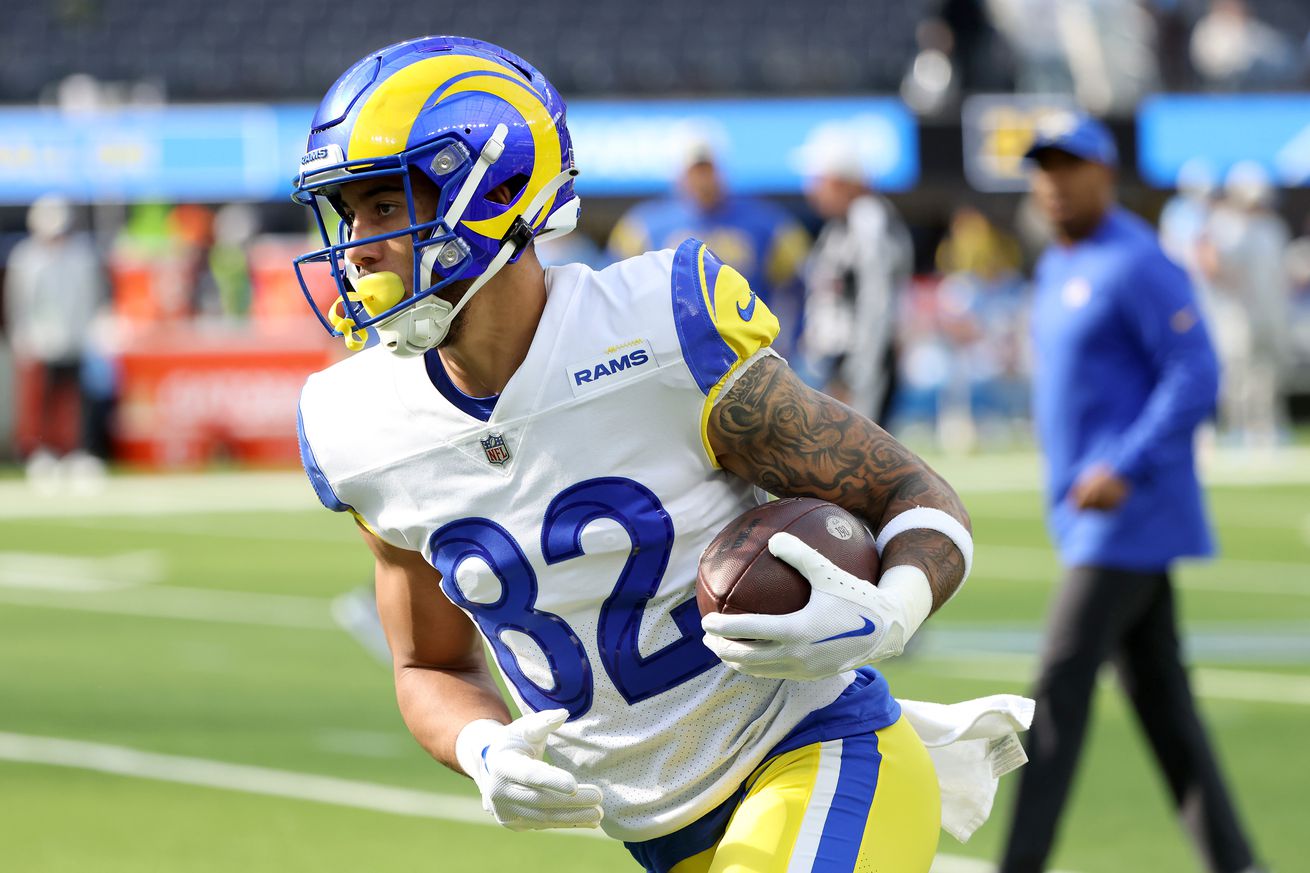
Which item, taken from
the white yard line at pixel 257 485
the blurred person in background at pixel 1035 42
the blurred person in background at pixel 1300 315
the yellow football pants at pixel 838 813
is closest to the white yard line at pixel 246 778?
the yellow football pants at pixel 838 813

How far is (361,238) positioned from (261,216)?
18.2 m

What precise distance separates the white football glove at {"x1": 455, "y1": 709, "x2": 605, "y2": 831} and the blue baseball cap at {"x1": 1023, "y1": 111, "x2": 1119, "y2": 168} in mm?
2800

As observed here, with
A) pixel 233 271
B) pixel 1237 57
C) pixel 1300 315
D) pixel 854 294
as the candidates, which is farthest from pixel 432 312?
pixel 1237 57

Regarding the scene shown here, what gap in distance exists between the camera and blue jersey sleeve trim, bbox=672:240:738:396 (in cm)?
273

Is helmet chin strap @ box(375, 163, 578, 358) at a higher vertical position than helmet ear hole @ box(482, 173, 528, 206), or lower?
lower

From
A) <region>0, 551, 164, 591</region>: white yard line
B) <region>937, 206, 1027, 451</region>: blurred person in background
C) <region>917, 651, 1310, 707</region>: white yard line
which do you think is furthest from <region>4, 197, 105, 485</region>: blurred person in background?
<region>917, 651, 1310, 707</region>: white yard line

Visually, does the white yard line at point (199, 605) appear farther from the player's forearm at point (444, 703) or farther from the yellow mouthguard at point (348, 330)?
the yellow mouthguard at point (348, 330)

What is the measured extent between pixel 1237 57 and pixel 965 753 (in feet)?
63.7

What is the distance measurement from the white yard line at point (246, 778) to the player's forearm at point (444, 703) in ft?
8.00

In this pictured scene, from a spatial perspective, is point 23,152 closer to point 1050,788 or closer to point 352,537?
point 352,537

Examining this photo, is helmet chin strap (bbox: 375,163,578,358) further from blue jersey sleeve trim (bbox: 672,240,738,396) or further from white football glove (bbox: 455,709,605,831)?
white football glove (bbox: 455,709,605,831)

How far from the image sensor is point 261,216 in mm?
20375

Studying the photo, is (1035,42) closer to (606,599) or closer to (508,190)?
(508,190)

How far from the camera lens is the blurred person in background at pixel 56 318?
1498cm
